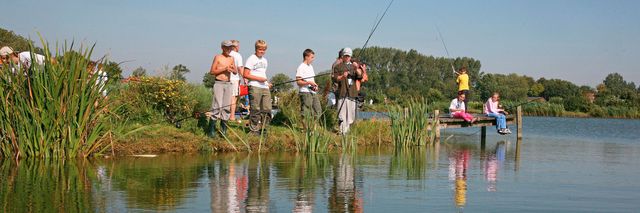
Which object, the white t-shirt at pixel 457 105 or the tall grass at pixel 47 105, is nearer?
the tall grass at pixel 47 105

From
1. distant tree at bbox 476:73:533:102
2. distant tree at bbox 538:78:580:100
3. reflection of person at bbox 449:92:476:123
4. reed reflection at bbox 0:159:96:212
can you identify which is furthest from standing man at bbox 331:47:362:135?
distant tree at bbox 538:78:580:100

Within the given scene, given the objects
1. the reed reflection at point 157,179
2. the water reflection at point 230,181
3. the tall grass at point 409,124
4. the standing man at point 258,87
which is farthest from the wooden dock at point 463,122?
the reed reflection at point 157,179

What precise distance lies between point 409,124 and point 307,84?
233 centimetres

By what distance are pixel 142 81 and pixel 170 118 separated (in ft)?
2.48

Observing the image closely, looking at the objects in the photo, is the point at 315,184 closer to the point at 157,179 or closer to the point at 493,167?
the point at 157,179

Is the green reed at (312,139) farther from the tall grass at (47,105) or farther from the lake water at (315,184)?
the tall grass at (47,105)

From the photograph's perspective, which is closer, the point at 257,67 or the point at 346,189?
the point at 346,189

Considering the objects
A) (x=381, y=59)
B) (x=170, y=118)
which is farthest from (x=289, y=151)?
(x=381, y=59)

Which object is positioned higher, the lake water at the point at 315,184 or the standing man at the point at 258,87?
the standing man at the point at 258,87

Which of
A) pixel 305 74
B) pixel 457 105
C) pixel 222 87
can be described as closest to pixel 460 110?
pixel 457 105

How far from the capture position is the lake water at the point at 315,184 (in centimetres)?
744

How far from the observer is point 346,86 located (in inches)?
596

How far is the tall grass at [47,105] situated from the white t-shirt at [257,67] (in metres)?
3.12

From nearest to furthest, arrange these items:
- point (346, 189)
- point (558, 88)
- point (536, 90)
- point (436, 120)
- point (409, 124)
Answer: point (346, 189) → point (409, 124) → point (436, 120) → point (558, 88) → point (536, 90)
